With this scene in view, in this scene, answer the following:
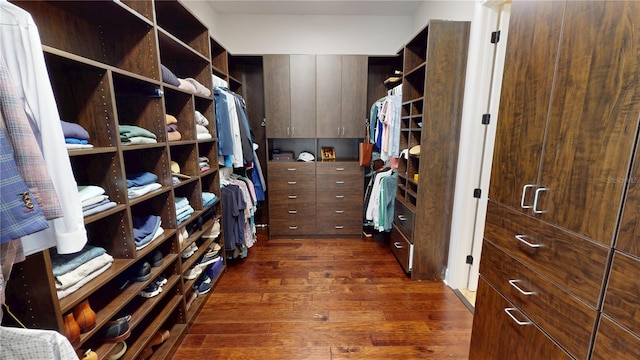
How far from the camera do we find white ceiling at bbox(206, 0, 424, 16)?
9.59 ft

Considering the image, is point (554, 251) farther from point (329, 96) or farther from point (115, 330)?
point (329, 96)

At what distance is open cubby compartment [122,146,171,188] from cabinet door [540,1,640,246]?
73.1 inches

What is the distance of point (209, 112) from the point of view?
221 centimetres

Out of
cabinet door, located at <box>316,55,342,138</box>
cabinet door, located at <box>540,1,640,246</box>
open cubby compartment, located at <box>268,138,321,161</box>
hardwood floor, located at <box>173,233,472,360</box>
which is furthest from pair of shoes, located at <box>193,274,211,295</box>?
cabinet door, located at <box>540,1,640,246</box>

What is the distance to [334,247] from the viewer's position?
10.1 feet

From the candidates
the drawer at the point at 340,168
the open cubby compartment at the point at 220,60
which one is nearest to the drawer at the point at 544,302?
the drawer at the point at 340,168

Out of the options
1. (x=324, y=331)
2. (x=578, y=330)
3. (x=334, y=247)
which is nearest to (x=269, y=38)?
(x=334, y=247)

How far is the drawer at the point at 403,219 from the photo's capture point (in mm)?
2407

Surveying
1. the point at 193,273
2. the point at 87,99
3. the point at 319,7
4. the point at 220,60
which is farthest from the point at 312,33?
the point at 193,273

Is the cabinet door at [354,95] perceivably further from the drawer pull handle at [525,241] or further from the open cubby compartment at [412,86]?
the drawer pull handle at [525,241]

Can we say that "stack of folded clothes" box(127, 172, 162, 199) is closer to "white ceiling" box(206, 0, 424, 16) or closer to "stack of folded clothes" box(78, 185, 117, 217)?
"stack of folded clothes" box(78, 185, 117, 217)

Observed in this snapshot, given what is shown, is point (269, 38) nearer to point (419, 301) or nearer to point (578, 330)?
point (419, 301)

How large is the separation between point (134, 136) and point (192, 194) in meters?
0.76

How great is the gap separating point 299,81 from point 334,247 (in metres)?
2.04
